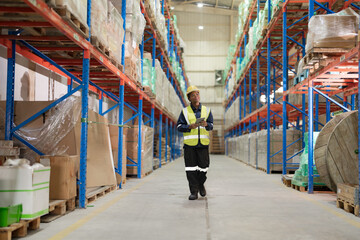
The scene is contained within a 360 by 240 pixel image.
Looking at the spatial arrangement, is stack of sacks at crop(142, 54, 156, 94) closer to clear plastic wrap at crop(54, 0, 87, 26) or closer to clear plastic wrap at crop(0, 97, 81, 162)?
clear plastic wrap at crop(0, 97, 81, 162)

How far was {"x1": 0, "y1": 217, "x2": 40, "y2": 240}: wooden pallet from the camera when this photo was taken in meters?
3.18

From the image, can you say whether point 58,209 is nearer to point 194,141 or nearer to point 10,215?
point 10,215

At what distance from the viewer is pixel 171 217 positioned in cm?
452

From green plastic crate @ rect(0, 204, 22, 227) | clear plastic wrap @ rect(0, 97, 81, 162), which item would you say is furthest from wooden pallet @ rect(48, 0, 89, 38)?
green plastic crate @ rect(0, 204, 22, 227)

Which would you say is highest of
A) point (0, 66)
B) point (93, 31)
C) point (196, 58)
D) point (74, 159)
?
point (196, 58)

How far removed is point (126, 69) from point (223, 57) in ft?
86.9

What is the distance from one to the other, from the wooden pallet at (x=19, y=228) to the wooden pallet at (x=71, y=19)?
2.26 metres

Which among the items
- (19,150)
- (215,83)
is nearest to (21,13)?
(19,150)

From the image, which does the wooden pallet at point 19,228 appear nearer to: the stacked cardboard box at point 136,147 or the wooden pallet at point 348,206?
the wooden pallet at point 348,206

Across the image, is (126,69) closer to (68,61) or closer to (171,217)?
(68,61)

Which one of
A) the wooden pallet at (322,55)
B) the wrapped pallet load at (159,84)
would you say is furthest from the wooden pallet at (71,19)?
the wrapped pallet load at (159,84)

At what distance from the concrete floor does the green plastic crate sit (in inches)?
9.7

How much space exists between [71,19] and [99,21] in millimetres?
1164

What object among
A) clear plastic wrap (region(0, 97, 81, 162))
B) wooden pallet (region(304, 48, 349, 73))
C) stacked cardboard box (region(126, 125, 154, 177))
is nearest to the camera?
clear plastic wrap (region(0, 97, 81, 162))
